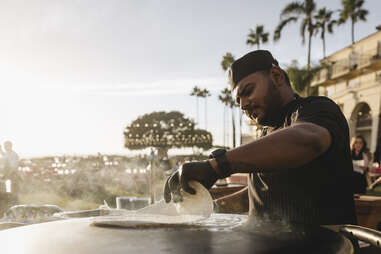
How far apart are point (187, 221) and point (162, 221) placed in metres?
0.11

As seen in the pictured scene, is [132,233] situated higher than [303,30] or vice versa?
[303,30]

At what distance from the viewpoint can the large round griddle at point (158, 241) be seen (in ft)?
2.82

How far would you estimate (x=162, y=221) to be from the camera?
1.27 meters

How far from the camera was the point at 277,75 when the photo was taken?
136 cm

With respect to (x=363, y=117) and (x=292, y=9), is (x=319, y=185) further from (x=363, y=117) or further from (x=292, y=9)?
(x=363, y=117)

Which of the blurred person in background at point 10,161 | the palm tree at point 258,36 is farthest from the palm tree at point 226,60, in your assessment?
the blurred person in background at point 10,161

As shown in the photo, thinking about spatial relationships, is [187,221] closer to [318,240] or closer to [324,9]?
[318,240]

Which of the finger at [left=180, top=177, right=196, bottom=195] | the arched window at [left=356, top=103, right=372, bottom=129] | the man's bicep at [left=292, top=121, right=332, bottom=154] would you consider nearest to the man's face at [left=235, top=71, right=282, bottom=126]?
the man's bicep at [left=292, top=121, right=332, bottom=154]

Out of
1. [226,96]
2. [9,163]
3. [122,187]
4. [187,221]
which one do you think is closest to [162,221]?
[187,221]

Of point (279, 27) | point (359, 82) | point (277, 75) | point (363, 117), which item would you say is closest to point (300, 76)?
point (279, 27)

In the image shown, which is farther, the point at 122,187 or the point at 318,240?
the point at 122,187

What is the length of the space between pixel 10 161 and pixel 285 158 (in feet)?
27.6

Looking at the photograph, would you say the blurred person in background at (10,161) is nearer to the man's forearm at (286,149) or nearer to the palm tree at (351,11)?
the man's forearm at (286,149)

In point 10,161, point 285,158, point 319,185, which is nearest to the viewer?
point 285,158
